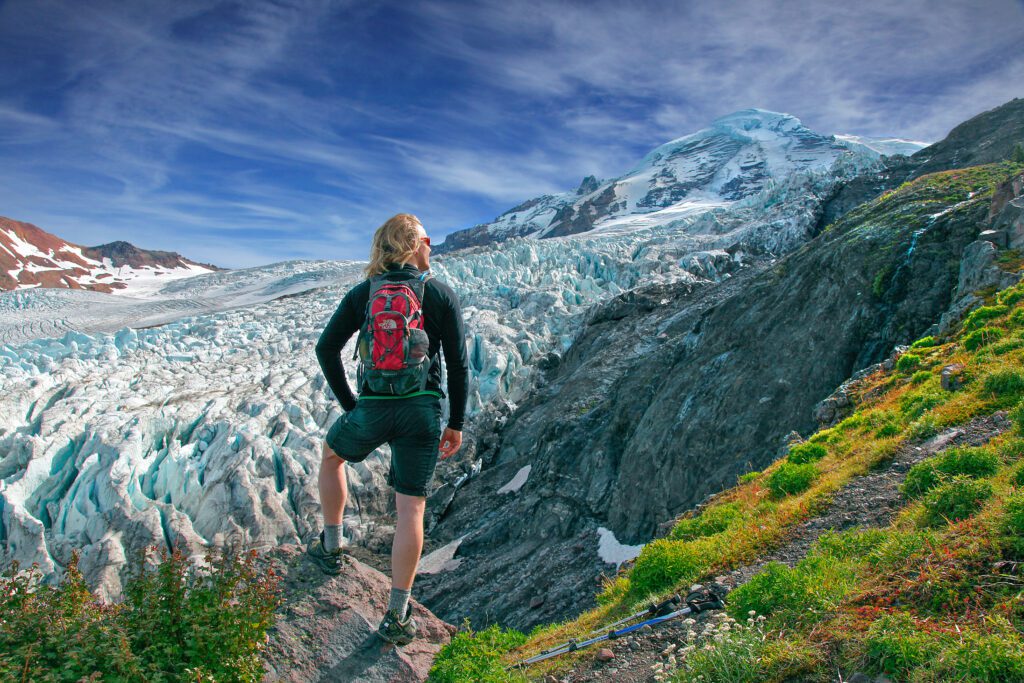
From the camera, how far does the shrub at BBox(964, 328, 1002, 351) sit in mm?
8195

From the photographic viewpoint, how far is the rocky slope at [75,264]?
129 metres

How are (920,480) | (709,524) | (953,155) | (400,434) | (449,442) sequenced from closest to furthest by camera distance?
(400,434) < (449,442) < (920,480) < (709,524) < (953,155)

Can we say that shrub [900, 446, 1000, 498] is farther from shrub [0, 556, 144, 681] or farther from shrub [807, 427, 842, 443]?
shrub [0, 556, 144, 681]

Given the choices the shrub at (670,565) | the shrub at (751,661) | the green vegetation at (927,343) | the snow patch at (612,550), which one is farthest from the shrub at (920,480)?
the snow patch at (612,550)

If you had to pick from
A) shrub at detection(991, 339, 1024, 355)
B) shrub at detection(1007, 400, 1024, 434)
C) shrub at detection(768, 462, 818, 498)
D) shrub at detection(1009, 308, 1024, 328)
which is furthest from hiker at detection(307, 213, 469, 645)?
shrub at detection(1009, 308, 1024, 328)

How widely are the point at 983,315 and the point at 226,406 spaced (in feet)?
116

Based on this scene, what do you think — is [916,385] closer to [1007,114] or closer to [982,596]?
[982,596]

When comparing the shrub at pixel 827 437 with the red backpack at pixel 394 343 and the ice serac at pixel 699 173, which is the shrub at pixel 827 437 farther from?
the ice serac at pixel 699 173

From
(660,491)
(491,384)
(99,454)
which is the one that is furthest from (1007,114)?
(99,454)

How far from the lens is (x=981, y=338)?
836 cm

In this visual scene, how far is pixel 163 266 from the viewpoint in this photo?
164250 millimetres

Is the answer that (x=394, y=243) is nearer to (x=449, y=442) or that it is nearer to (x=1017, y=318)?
(x=449, y=442)

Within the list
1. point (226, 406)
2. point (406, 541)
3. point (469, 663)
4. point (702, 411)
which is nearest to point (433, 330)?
point (406, 541)

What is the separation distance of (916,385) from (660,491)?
1010 cm
